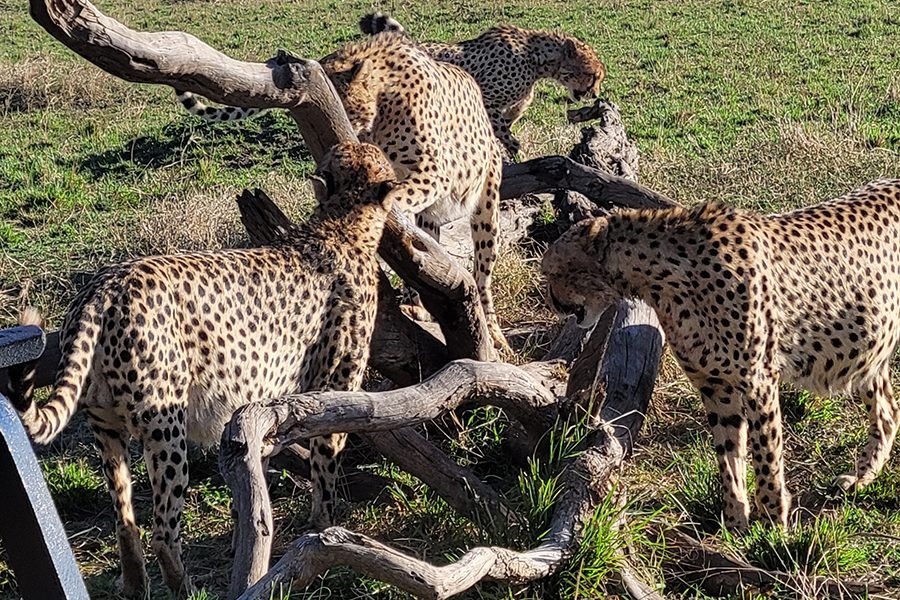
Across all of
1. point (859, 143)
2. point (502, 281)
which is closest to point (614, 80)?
point (859, 143)

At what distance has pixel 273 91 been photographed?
13.0 feet

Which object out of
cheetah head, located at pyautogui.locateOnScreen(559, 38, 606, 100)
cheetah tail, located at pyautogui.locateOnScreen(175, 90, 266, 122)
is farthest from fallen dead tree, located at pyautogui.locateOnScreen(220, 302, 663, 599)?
cheetah head, located at pyautogui.locateOnScreen(559, 38, 606, 100)

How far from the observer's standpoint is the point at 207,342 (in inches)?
143

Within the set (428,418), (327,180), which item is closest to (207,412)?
(428,418)

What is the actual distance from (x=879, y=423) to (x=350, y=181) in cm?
208

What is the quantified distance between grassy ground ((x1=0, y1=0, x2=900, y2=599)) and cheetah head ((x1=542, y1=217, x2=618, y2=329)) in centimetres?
59

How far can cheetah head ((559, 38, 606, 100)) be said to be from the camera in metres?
8.04

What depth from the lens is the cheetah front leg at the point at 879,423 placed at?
4.27 meters

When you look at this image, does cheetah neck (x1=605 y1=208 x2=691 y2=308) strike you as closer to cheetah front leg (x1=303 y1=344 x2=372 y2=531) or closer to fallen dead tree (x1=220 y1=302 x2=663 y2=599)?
fallen dead tree (x1=220 y1=302 x2=663 y2=599)

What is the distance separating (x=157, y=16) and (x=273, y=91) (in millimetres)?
12090

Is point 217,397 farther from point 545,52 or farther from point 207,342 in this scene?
point 545,52

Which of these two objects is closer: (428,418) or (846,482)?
(428,418)

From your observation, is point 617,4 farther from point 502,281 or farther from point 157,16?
point 502,281

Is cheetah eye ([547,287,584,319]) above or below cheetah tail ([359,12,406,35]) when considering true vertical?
below
